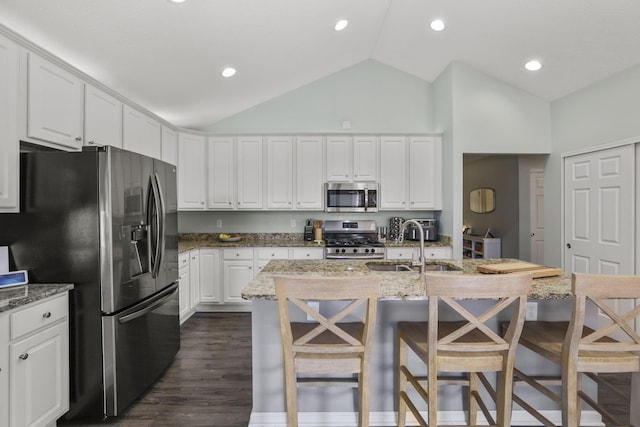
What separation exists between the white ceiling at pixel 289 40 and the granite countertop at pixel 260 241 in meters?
1.66

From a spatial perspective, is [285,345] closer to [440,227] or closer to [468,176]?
[440,227]

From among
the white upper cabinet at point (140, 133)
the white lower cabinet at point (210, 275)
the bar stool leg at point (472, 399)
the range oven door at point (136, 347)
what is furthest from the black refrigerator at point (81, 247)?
the white lower cabinet at point (210, 275)

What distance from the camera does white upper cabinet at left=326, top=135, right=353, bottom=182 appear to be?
15.9 feet

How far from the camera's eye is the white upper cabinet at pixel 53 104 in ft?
7.02

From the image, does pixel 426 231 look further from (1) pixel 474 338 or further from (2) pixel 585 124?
(1) pixel 474 338

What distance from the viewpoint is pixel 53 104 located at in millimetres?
2301

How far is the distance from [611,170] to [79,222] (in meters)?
4.63

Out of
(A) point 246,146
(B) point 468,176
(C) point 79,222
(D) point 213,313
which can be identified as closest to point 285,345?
(C) point 79,222

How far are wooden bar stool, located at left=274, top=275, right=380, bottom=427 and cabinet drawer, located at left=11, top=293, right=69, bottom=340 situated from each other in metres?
1.33

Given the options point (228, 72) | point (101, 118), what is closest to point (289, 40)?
point (228, 72)

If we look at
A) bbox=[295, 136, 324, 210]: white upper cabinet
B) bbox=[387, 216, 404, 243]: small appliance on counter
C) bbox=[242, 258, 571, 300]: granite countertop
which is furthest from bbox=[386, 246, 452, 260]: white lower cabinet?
bbox=[242, 258, 571, 300]: granite countertop

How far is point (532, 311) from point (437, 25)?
10.2ft

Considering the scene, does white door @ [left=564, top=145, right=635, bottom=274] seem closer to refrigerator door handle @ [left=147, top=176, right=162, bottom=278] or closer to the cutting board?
the cutting board

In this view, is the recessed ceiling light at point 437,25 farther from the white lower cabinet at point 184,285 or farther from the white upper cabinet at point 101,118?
the white lower cabinet at point 184,285
